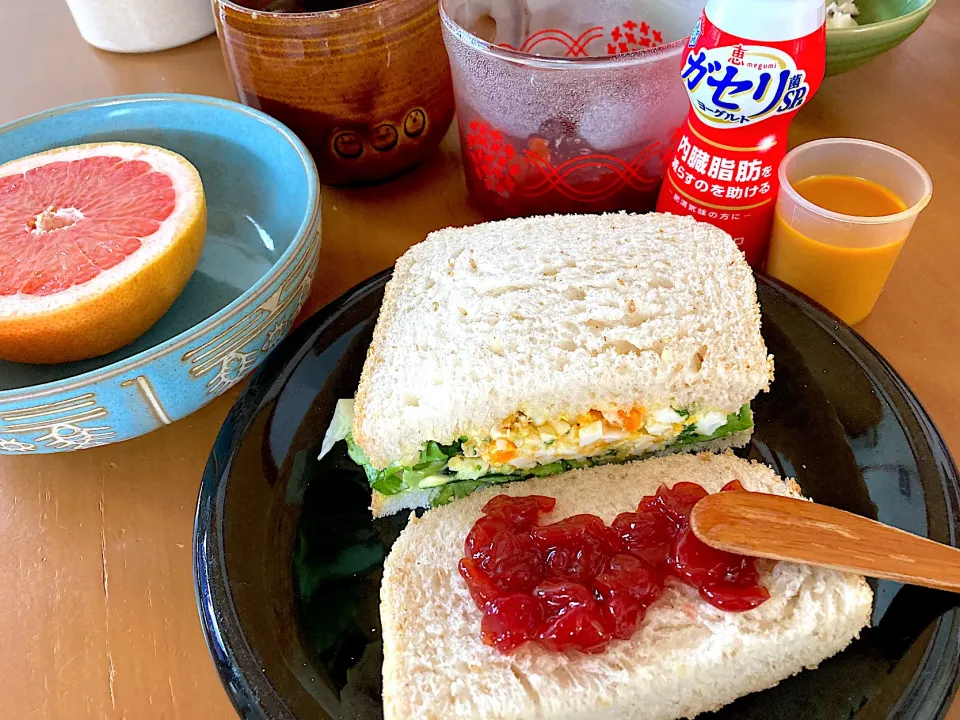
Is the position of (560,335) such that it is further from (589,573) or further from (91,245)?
(91,245)

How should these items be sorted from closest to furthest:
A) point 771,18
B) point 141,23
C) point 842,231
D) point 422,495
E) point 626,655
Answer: point 626,655, point 771,18, point 422,495, point 842,231, point 141,23

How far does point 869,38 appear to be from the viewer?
1.58 meters

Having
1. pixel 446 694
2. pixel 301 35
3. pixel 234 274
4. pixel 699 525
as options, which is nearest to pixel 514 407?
pixel 699 525

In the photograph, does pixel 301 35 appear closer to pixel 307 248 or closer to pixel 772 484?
pixel 307 248

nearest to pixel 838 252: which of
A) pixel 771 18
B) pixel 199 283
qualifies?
pixel 771 18

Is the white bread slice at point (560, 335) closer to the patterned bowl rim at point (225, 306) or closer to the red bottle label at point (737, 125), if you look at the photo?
the red bottle label at point (737, 125)

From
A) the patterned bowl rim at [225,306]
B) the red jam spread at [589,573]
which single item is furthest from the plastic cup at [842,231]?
the patterned bowl rim at [225,306]

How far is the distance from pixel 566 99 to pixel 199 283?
2.76ft

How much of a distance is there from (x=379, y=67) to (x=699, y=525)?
110cm

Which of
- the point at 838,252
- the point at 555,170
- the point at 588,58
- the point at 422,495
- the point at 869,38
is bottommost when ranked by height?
the point at 422,495

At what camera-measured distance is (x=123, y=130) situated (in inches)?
65.0

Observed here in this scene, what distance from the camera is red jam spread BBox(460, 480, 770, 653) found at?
959 mm

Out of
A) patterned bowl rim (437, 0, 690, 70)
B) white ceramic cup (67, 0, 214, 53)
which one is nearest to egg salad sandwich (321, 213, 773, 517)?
patterned bowl rim (437, 0, 690, 70)

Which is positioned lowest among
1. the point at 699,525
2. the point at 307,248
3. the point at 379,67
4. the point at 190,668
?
the point at 190,668
